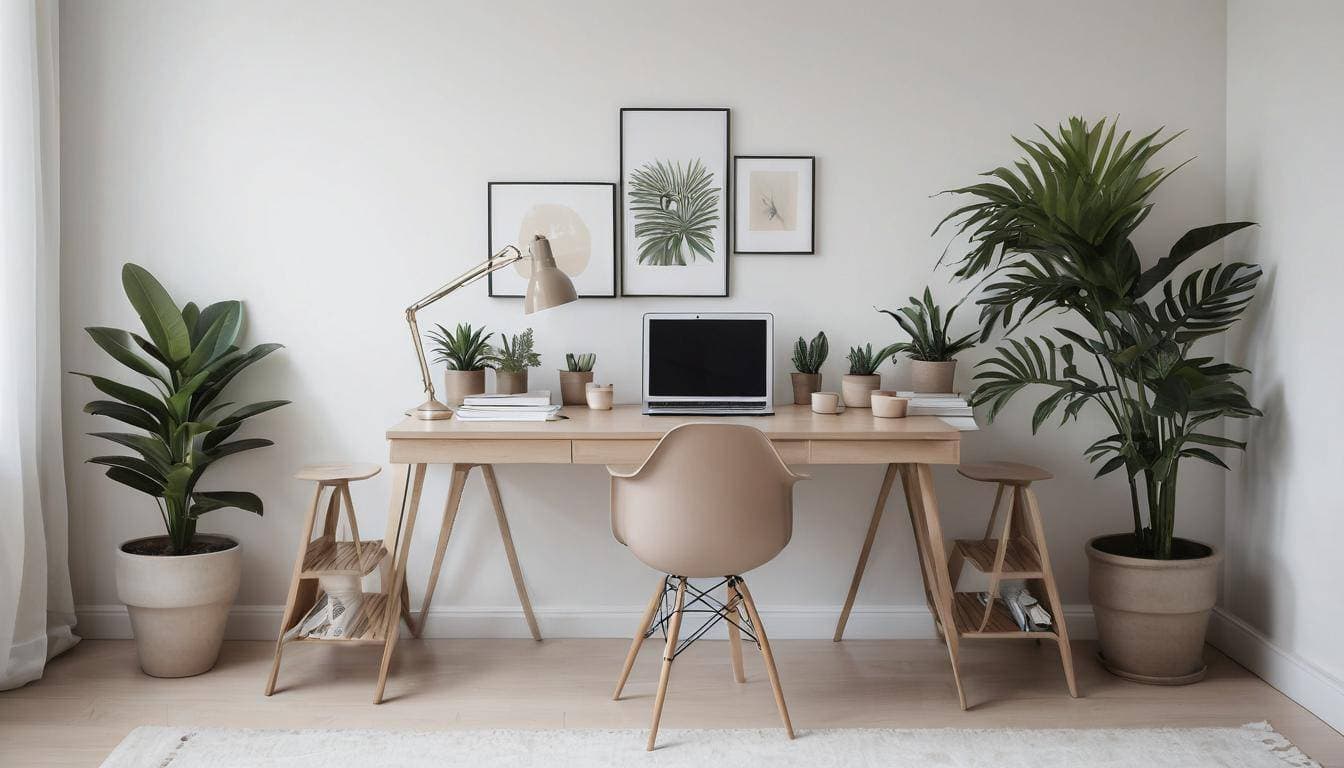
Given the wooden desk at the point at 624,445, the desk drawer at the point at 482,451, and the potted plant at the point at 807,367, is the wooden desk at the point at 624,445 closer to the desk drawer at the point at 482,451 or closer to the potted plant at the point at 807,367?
the desk drawer at the point at 482,451

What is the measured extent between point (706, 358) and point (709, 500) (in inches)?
29.5

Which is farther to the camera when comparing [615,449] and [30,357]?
[30,357]

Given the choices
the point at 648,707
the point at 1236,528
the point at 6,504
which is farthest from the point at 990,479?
the point at 6,504

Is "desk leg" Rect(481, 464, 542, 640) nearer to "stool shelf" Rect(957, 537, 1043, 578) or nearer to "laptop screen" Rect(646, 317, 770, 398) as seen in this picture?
"laptop screen" Rect(646, 317, 770, 398)

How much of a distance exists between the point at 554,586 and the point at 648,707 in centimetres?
70

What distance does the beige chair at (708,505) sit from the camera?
223 centimetres

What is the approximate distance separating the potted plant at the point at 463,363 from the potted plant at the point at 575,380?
9.3 inches

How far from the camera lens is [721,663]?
2863mm

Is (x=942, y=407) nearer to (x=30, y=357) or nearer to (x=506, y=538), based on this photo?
(x=506, y=538)

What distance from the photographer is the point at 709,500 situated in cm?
224

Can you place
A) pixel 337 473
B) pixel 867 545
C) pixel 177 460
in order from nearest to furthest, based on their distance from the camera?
pixel 337 473 → pixel 177 460 → pixel 867 545

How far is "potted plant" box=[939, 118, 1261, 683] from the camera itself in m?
2.64

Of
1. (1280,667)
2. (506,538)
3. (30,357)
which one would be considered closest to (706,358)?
(506,538)

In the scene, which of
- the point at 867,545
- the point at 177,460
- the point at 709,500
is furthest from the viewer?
the point at 867,545
